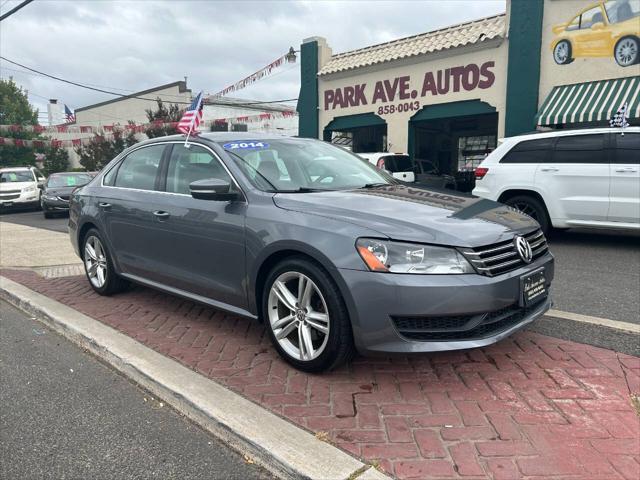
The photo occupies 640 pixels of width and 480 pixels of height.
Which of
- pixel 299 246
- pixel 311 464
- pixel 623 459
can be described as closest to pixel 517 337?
pixel 623 459

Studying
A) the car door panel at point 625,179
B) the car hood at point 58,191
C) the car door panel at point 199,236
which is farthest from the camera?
the car hood at point 58,191

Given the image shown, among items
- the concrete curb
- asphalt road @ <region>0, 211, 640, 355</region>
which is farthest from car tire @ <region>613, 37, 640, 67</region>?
the concrete curb

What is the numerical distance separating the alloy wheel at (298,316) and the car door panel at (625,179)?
5731 millimetres

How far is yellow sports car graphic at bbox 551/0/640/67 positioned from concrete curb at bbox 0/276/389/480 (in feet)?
40.2

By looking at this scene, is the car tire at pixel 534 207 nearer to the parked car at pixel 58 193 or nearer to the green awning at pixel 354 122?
the green awning at pixel 354 122

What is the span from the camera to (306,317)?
3182mm

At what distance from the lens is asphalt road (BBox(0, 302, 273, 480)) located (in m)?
2.43

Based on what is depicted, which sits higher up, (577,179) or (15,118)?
(15,118)

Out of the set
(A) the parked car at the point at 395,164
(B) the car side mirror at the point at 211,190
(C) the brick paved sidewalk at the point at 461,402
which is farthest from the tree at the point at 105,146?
(C) the brick paved sidewalk at the point at 461,402

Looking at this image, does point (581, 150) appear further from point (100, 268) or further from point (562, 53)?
point (100, 268)

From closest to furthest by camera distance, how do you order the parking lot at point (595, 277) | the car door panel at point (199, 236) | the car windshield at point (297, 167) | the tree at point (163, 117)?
1. the car door panel at point (199, 236)
2. the car windshield at point (297, 167)
3. the parking lot at point (595, 277)
4. the tree at point (163, 117)

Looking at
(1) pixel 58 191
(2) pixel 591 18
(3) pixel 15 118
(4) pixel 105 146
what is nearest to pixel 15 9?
(1) pixel 58 191

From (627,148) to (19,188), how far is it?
18045 millimetres

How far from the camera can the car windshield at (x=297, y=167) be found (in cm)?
376
